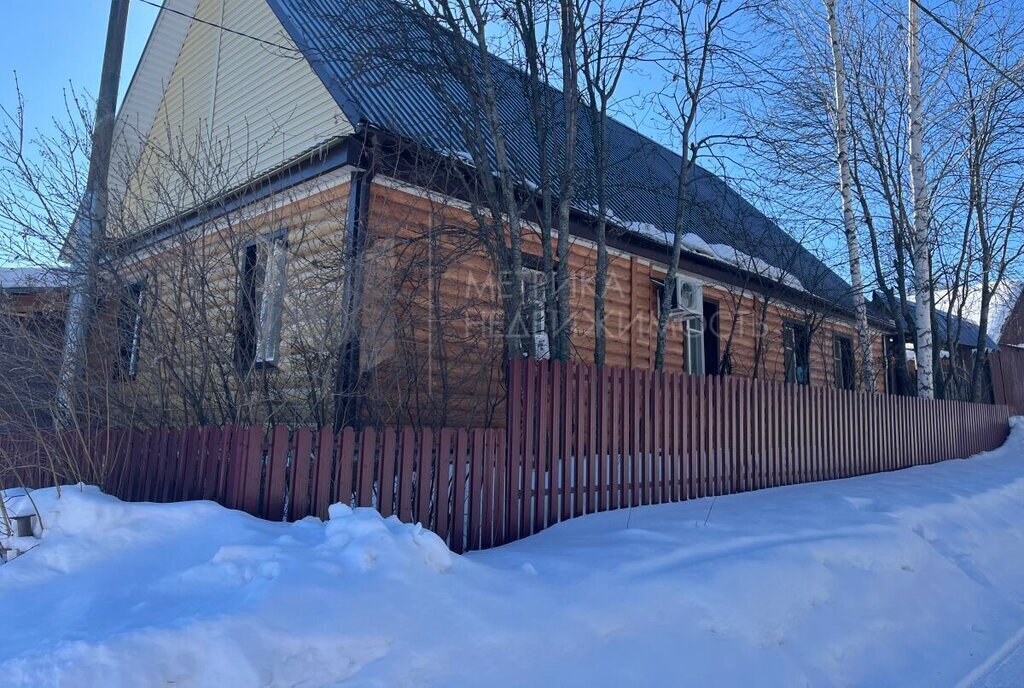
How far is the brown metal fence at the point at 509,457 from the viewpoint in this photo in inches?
159

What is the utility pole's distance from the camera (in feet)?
17.6

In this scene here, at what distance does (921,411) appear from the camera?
10117 mm

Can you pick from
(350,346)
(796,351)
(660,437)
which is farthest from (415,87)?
(796,351)

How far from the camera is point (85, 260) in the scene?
5727 millimetres

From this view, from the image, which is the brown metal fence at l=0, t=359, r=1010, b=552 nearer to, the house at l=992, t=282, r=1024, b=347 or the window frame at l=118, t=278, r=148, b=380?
the window frame at l=118, t=278, r=148, b=380

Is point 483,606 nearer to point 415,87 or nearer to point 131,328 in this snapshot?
point 131,328

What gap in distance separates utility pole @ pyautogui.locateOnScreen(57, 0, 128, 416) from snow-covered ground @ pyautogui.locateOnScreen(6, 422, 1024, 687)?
1.32 m

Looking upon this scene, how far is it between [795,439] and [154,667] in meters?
6.53

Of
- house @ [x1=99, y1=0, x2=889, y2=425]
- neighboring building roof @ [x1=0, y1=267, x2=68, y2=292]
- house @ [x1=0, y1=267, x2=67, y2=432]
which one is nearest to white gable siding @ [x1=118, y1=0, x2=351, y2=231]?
house @ [x1=99, y1=0, x2=889, y2=425]

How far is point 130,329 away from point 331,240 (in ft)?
6.84

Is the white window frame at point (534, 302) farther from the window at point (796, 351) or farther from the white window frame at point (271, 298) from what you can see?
the window at point (796, 351)

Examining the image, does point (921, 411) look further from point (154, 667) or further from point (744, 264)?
point (154, 667)

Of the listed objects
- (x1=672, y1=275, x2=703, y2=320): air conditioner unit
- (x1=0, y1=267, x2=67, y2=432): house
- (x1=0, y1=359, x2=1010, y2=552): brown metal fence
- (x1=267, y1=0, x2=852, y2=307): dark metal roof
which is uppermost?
(x1=267, y1=0, x2=852, y2=307): dark metal roof

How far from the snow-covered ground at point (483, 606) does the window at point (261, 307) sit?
1.67m
